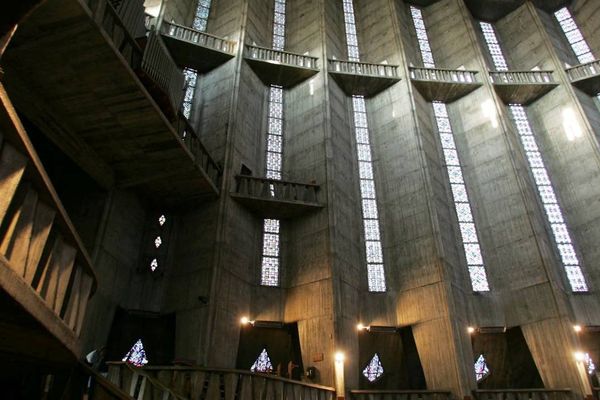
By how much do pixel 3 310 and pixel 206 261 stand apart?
9469mm

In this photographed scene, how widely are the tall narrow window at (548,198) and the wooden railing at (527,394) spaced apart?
14.7 ft

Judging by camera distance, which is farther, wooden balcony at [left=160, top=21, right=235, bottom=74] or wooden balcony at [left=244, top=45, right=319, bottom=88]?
wooden balcony at [left=244, top=45, right=319, bottom=88]

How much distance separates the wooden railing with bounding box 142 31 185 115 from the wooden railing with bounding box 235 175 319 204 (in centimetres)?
365

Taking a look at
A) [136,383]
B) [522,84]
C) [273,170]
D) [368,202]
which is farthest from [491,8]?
[136,383]

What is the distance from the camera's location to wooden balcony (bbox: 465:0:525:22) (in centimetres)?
2398

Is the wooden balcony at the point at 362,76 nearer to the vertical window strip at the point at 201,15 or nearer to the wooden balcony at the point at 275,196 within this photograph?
the vertical window strip at the point at 201,15

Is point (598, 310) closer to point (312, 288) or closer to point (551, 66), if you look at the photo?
point (312, 288)

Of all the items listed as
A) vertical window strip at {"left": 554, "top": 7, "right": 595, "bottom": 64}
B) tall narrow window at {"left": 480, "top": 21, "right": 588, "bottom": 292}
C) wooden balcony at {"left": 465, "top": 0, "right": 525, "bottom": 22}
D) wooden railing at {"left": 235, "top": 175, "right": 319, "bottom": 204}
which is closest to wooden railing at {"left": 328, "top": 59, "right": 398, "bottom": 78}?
Answer: tall narrow window at {"left": 480, "top": 21, "right": 588, "bottom": 292}

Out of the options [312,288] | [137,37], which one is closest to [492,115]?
[312,288]

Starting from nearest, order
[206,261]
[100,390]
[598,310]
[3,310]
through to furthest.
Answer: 1. [3,310]
2. [100,390]
3. [206,261]
4. [598,310]

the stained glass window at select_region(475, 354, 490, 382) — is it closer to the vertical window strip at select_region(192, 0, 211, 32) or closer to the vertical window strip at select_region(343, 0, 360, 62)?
the vertical window strip at select_region(343, 0, 360, 62)

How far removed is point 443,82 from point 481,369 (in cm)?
1174

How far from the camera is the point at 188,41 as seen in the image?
17.1m

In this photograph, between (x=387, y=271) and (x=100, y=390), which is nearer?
(x=100, y=390)
